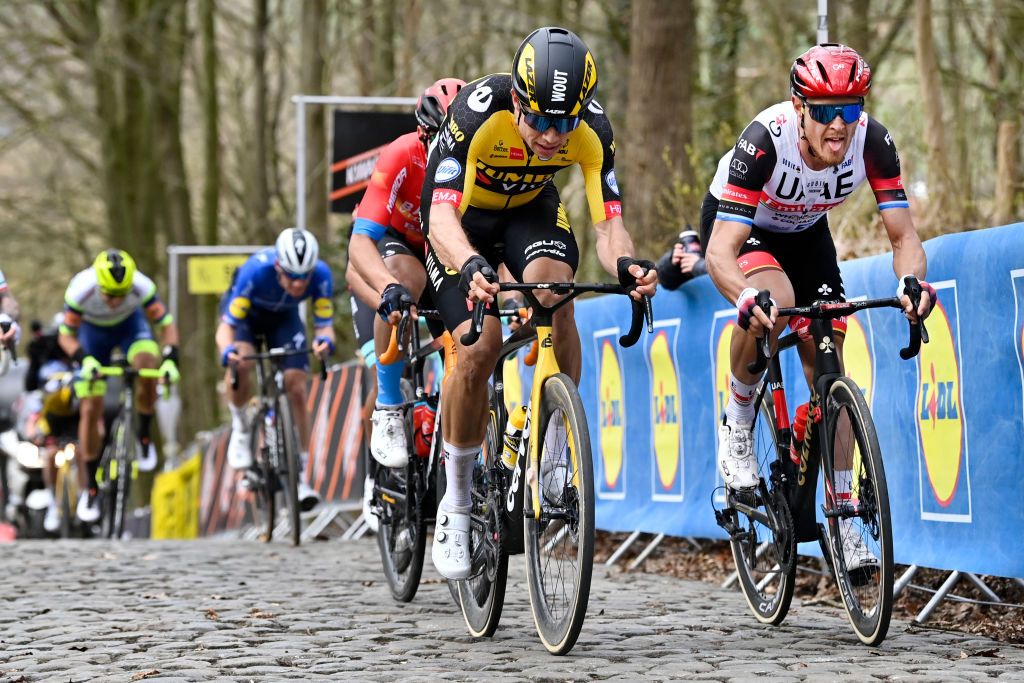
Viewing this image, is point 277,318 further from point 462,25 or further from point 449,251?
point 462,25

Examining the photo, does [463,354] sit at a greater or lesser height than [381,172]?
lesser

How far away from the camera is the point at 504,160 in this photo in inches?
246

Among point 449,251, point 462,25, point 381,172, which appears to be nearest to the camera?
point 449,251

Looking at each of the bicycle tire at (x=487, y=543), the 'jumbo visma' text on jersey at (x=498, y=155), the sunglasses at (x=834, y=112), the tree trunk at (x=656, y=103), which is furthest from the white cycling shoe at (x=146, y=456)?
the sunglasses at (x=834, y=112)

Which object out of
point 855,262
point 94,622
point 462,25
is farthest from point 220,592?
point 462,25

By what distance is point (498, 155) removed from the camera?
624 cm

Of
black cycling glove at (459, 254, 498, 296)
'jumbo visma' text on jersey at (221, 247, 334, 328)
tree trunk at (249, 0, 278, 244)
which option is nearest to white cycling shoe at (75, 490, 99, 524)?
'jumbo visma' text on jersey at (221, 247, 334, 328)

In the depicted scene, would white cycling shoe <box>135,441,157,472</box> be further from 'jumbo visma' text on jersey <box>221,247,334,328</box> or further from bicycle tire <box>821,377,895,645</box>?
bicycle tire <box>821,377,895,645</box>

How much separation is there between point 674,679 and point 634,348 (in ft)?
15.5

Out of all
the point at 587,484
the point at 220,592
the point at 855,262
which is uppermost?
the point at 855,262

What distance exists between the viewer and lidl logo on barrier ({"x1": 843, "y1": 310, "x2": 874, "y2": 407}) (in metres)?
7.34

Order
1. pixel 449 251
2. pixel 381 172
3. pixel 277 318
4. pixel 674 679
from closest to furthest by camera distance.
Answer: pixel 674 679 → pixel 449 251 → pixel 381 172 → pixel 277 318

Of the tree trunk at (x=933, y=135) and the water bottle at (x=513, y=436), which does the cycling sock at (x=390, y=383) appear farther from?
the tree trunk at (x=933, y=135)

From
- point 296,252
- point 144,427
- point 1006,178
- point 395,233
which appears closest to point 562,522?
point 395,233
